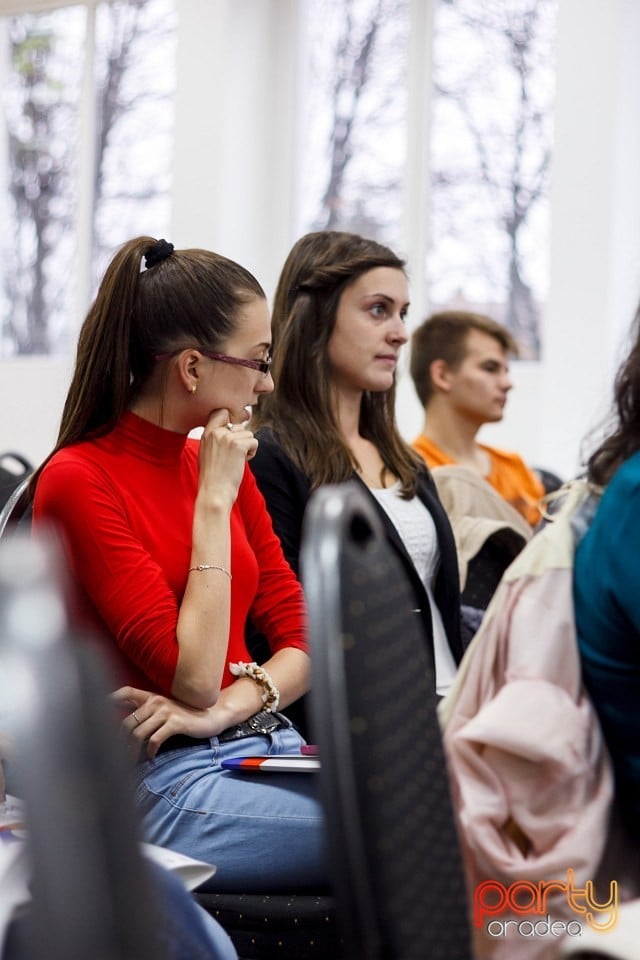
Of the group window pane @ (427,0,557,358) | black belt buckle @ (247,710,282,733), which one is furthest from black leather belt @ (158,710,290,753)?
window pane @ (427,0,557,358)

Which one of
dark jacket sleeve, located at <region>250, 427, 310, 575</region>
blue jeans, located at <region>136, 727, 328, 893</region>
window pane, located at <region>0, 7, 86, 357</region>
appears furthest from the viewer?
window pane, located at <region>0, 7, 86, 357</region>

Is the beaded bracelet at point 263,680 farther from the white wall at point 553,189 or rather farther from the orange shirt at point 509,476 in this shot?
the white wall at point 553,189

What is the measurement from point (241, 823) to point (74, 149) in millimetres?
5325

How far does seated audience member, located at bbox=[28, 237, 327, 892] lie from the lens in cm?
166

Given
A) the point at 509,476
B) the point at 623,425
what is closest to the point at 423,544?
the point at 623,425

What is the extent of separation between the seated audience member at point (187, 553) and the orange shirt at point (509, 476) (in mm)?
1970

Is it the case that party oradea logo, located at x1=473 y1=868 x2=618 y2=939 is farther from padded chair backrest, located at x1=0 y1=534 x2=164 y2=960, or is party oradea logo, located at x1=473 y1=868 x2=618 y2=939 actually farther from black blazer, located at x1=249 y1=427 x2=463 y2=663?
black blazer, located at x1=249 y1=427 x2=463 y2=663

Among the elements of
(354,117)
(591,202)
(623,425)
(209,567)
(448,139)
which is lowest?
(209,567)

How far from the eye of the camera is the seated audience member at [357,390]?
2482 millimetres

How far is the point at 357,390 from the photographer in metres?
2.63

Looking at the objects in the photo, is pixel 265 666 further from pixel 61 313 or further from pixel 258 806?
pixel 61 313

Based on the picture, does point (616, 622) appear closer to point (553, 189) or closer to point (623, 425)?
point (623, 425)

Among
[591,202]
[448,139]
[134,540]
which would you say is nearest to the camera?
[134,540]

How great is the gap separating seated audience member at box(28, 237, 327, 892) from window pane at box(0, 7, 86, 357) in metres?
4.68
